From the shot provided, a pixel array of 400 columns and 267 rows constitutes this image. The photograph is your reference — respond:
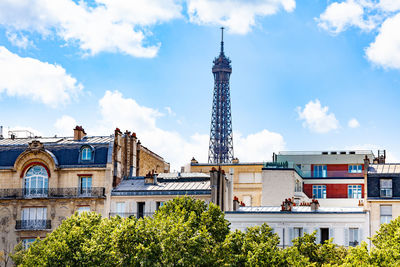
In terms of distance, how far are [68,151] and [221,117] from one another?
72713 millimetres

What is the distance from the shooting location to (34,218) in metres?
65.6

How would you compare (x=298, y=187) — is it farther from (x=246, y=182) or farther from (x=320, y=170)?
(x=246, y=182)

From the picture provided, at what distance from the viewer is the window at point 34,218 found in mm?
65188

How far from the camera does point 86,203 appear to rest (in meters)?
65.4

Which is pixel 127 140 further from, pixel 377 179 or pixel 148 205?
pixel 377 179

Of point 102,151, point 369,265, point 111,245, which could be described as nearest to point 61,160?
point 102,151

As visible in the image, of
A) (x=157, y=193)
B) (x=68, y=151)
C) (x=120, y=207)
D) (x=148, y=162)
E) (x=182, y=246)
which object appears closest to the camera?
(x=182, y=246)

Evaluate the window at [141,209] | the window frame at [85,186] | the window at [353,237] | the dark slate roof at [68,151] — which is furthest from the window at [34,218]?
the window at [353,237]

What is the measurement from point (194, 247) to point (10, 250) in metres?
21.0

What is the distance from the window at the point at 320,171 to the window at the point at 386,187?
16527 millimetres

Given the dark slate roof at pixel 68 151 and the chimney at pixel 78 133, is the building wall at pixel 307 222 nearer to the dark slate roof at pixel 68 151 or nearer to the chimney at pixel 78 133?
the dark slate roof at pixel 68 151

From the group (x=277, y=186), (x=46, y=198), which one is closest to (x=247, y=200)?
(x=277, y=186)

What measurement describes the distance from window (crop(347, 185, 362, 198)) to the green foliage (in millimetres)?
22043

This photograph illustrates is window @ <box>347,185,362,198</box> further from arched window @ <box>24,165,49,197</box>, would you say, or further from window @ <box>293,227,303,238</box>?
arched window @ <box>24,165,49,197</box>
